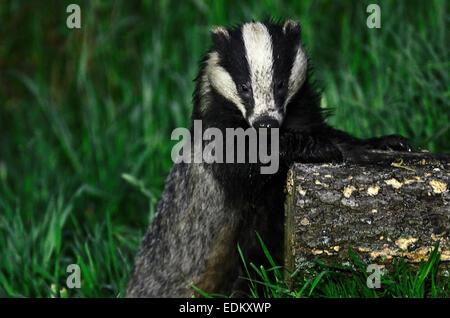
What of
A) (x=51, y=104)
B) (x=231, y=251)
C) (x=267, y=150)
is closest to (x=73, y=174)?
(x=51, y=104)

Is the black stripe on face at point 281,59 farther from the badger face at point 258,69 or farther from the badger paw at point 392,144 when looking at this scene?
the badger paw at point 392,144

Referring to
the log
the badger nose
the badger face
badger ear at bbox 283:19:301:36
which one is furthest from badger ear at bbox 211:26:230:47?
the log

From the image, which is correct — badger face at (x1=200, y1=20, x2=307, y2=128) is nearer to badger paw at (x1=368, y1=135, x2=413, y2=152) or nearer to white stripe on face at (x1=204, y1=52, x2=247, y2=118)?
white stripe on face at (x1=204, y1=52, x2=247, y2=118)

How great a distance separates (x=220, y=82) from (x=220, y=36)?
0.78ft

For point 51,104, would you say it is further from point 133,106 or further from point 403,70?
point 403,70

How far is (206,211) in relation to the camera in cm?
331

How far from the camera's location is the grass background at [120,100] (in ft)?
13.1

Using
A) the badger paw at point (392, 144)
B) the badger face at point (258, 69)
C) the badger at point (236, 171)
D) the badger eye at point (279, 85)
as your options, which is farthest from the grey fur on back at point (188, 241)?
the badger paw at point (392, 144)

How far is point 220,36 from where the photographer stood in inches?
126

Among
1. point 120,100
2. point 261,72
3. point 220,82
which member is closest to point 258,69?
point 261,72

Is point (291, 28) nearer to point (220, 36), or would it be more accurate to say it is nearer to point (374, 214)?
point (220, 36)

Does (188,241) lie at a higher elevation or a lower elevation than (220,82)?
lower

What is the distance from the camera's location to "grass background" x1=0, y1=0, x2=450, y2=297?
Answer: 3992 millimetres

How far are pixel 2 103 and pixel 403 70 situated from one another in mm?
3610
